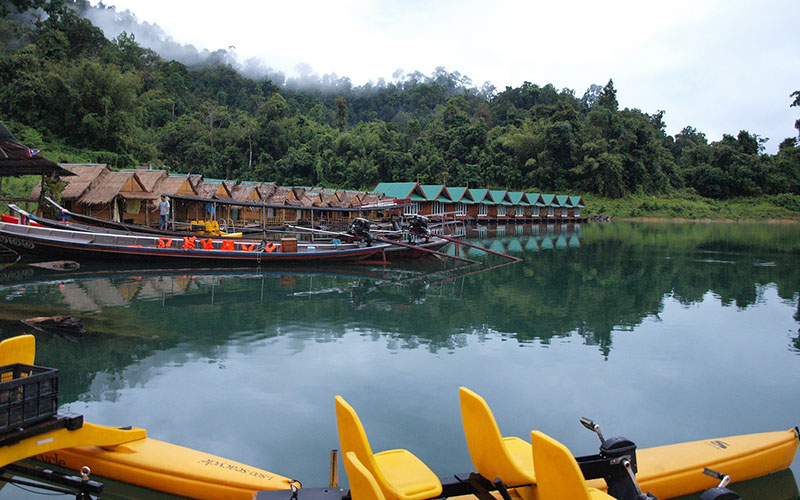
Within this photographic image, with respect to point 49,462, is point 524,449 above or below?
above

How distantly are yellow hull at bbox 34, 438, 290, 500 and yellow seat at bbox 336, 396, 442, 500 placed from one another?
0.90 m

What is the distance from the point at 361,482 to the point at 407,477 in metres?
0.75

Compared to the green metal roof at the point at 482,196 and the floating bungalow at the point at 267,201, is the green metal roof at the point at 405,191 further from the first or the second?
the green metal roof at the point at 482,196

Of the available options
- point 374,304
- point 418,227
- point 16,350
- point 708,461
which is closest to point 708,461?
point 708,461

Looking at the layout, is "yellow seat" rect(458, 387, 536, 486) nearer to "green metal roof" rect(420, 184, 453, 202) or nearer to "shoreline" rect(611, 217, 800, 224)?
"green metal roof" rect(420, 184, 453, 202)

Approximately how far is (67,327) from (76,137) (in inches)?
1068

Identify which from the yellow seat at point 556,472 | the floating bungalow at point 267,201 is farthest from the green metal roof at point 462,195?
the yellow seat at point 556,472

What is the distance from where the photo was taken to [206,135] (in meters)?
53.4

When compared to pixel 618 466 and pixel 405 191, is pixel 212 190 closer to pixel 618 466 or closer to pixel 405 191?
pixel 405 191

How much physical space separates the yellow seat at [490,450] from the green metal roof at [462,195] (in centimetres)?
3804

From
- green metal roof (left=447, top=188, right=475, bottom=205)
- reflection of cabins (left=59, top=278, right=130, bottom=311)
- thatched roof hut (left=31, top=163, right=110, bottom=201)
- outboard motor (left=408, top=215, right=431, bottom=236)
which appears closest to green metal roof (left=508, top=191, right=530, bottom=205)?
green metal roof (left=447, top=188, right=475, bottom=205)

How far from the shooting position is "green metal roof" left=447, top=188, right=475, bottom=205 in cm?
4147

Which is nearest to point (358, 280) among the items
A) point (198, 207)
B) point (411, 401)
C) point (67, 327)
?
point (67, 327)

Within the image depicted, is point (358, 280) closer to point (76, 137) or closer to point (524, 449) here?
point (524, 449)
